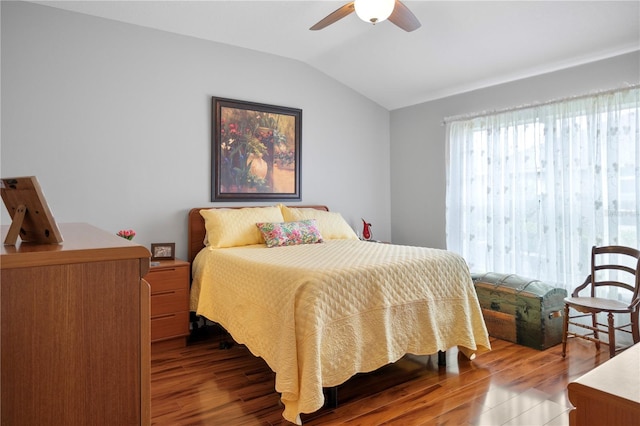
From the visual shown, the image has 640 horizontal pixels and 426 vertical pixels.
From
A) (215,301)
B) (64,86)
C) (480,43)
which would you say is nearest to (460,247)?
(480,43)

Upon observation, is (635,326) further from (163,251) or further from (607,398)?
(163,251)

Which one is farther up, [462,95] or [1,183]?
[462,95]

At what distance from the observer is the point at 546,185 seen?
362 centimetres

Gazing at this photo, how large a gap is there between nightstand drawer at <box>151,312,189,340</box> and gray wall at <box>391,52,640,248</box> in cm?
296

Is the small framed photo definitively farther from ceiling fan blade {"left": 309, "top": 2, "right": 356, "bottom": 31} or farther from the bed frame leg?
ceiling fan blade {"left": 309, "top": 2, "right": 356, "bottom": 31}

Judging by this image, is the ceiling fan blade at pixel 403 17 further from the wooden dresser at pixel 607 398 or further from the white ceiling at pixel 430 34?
the wooden dresser at pixel 607 398

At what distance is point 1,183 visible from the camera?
43.1 inches

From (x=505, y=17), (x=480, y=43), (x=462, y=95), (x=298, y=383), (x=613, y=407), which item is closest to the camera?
(x=613, y=407)

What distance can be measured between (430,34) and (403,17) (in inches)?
40.3

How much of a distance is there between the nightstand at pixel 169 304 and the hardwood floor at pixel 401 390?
0.37 ft

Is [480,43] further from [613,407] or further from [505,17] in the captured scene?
[613,407]

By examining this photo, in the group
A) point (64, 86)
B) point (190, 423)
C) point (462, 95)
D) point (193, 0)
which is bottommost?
point (190, 423)

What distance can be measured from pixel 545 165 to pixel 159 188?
11.7 ft

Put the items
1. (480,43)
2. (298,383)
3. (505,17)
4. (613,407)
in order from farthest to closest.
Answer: (480,43), (505,17), (298,383), (613,407)
